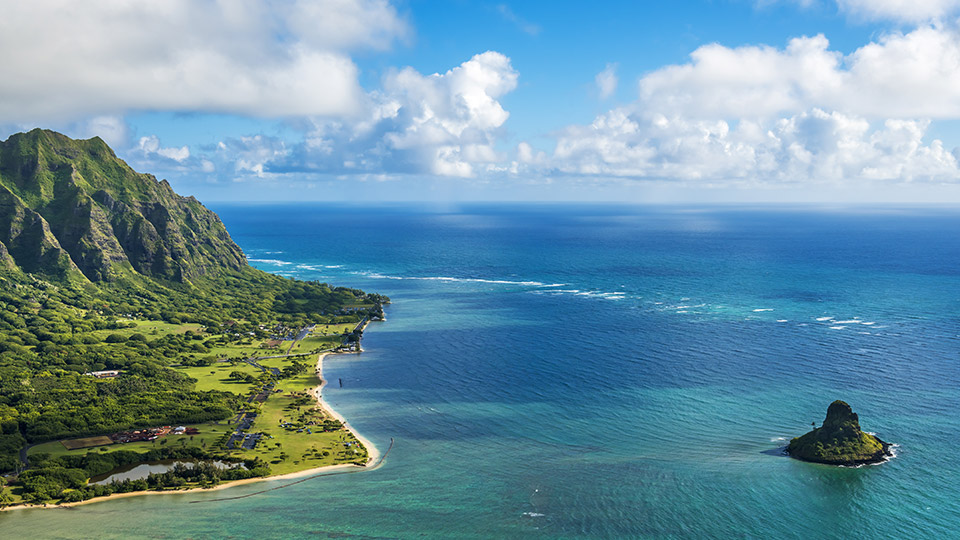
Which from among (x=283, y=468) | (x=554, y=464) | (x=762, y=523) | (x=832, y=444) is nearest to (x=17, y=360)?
(x=283, y=468)

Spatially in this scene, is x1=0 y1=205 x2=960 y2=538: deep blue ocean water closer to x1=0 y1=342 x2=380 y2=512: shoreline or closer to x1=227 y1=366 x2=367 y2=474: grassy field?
x1=0 y1=342 x2=380 y2=512: shoreline

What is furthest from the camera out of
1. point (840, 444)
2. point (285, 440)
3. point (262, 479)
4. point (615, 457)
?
point (285, 440)

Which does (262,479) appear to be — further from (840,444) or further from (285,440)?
(840,444)

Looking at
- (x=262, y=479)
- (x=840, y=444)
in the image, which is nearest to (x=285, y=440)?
(x=262, y=479)

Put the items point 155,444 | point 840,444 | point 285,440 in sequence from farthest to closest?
point 285,440
point 155,444
point 840,444

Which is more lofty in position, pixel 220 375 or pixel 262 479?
pixel 220 375

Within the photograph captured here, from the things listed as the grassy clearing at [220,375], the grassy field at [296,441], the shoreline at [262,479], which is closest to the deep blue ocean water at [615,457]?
the shoreline at [262,479]

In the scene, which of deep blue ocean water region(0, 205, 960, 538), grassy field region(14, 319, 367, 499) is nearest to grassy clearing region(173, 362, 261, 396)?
grassy field region(14, 319, 367, 499)

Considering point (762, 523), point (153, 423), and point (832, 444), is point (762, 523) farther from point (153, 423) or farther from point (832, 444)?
point (153, 423)
